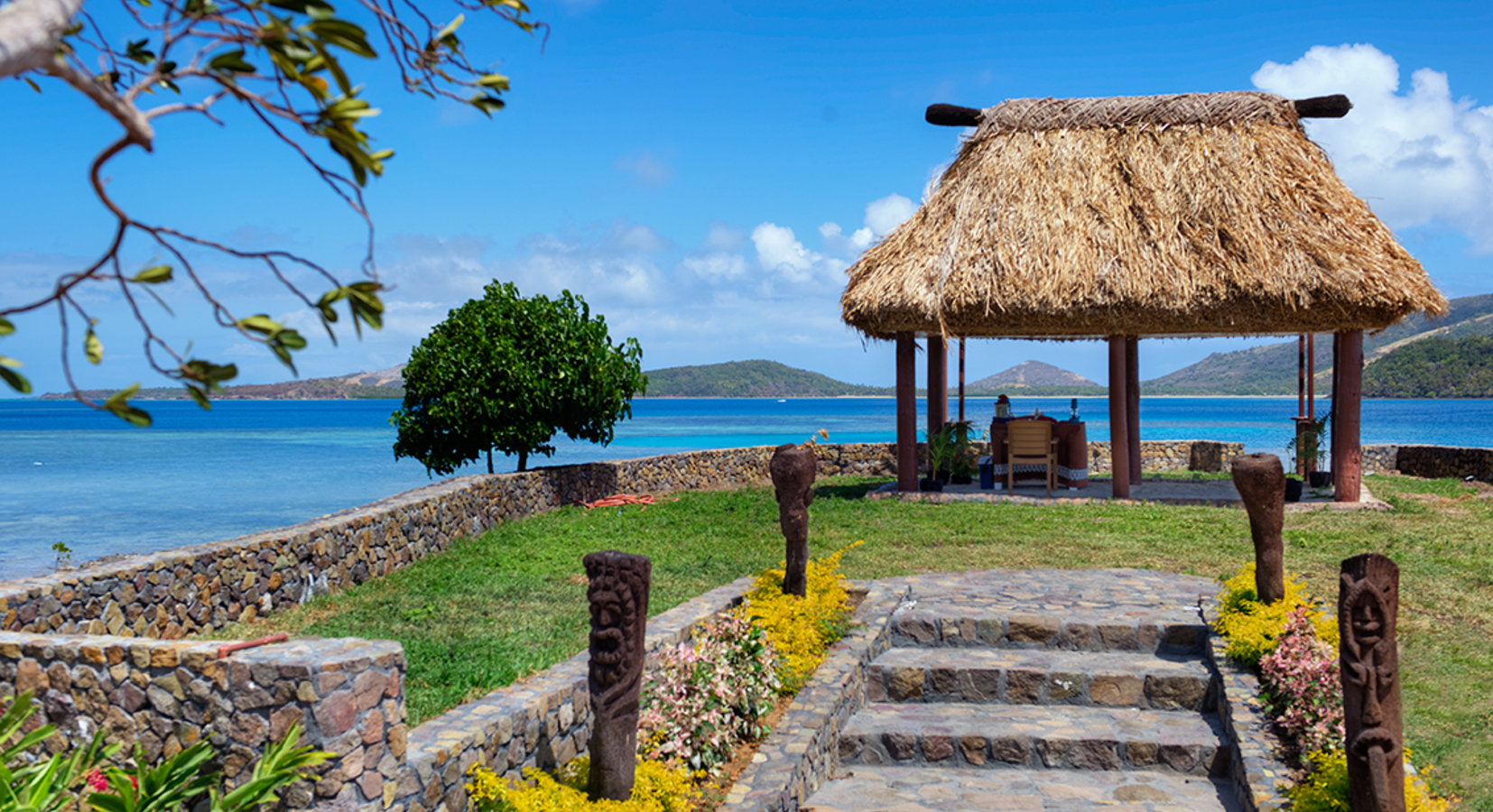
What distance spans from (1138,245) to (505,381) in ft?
30.5

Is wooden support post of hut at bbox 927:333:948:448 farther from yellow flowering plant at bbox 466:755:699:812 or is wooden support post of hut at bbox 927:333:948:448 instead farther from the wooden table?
yellow flowering plant at bbox 466:755:699:812

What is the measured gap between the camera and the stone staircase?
5.62 meters

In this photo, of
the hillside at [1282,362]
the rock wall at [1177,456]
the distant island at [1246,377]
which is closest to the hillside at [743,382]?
the distant island at [1246,377]

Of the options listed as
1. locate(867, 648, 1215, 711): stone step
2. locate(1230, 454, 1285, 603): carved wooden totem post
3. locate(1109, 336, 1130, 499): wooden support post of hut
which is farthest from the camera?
locate(1109, 336, 1130, 499): wooden support post of hut

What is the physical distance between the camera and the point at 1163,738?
587cm

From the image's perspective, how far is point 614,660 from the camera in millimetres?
4195

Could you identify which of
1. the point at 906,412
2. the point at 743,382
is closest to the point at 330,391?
the point at 743,382

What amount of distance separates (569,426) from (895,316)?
548cm

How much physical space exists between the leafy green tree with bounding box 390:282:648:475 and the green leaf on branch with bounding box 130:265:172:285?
41.4 feet

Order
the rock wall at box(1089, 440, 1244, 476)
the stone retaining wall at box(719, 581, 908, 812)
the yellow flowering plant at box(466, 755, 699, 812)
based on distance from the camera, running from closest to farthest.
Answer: the yellow flowering plant at box(466, 755, 699, 812) → the stone retaining wall at box(719, 581, 908, 812) → the rock wall at box(1089, 440, 1244, 476)

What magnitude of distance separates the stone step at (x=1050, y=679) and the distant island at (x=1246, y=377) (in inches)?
2458

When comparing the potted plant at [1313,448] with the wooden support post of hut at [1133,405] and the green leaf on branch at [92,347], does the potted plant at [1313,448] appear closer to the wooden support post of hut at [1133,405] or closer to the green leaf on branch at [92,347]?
the wooden support post of hut at [1133,405]

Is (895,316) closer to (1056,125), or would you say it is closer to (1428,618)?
(1056,125)

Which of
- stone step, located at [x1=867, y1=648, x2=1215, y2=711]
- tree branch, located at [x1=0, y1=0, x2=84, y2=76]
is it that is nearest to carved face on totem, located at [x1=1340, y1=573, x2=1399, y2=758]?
stone step, located at [x1=867, y1=648, x2=1215, y2=711]
